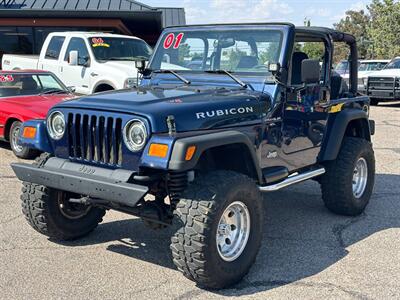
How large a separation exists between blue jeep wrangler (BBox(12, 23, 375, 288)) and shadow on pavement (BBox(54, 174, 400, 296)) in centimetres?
17

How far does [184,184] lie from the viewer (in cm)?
390

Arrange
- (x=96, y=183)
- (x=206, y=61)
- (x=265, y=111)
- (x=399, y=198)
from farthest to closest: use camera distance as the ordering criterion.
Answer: (x=399, y=198), (x=206, y=61), (x=265, y=111), (x=96, y=183)

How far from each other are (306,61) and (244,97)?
0.68 m

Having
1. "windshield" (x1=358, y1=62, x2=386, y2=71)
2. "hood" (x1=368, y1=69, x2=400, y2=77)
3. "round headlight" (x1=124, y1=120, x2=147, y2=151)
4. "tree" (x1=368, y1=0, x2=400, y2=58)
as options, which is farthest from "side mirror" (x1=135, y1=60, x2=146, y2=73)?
"tree" (x1=368, y1=0, x2=400, y2=58)

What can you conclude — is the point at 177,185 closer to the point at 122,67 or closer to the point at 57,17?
the point at 122,67

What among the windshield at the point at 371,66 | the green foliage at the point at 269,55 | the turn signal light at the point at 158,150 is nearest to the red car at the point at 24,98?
the green foliage at the point at 269,55

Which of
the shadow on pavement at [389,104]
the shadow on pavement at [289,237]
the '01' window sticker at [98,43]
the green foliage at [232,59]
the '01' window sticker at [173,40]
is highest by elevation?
the '01' window sticker at [98,43]

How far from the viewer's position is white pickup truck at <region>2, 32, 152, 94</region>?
33.4ft

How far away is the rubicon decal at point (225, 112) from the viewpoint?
3909mm

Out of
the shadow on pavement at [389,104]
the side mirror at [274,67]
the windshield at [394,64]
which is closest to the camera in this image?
the side mirror at [274,67]

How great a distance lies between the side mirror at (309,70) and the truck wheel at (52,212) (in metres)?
2.27

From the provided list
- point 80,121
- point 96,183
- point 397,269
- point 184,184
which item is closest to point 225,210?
point 184,184

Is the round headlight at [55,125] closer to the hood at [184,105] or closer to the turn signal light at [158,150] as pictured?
the hood at [184,105]

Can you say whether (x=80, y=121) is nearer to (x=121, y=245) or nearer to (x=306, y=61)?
(x=121, y=245)
